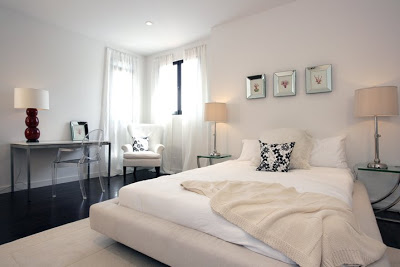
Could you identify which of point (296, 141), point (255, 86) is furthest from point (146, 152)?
point (296, 141)

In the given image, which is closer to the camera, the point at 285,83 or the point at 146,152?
the point at 285,83

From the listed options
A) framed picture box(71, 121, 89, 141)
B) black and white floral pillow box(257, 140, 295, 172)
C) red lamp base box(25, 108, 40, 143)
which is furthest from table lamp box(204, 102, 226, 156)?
red lamp base box(25, 108, 40, 143)

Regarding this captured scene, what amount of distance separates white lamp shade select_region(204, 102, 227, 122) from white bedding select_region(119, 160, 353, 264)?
4.38ft

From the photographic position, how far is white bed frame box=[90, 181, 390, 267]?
1.13 m

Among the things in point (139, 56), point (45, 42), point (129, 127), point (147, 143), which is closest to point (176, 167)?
point (147, 143)

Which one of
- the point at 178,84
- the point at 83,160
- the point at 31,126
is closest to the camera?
the point at 83,160

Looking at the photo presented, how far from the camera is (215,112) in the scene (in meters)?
3.58

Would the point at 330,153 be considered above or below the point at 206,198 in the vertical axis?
above

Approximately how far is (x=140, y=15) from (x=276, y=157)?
9.34 feet

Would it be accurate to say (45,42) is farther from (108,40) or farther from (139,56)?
(139,56)

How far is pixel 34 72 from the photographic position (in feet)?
12.0

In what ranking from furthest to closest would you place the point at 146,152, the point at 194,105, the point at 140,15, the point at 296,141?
1. the point at 194,105
2. the point at 146,152
3. the point at 140,15
4. the point at 296,141

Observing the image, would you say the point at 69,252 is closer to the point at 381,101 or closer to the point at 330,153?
the point at 330,153

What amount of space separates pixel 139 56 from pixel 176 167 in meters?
2.65
